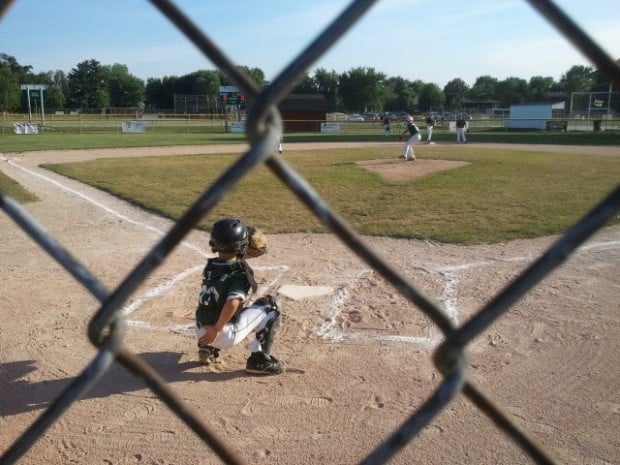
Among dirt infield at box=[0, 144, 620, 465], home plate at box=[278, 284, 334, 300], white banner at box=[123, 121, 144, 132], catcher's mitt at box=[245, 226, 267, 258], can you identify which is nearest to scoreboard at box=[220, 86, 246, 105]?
white banner at box=[123, 121, 144, 132]

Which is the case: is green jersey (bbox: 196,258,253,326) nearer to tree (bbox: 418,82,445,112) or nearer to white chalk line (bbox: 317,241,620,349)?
white chalk line (bbox: 317,241,620,349)

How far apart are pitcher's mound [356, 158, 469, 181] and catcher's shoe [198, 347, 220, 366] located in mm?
9601

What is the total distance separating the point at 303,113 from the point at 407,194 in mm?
31223

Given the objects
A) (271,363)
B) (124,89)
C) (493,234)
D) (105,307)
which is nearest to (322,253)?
(493,234)

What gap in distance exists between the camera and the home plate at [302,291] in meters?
5.00

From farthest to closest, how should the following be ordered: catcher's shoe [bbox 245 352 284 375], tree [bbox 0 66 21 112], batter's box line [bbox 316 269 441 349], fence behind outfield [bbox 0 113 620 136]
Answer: tree [bbox 0 66 21 112] → fence behind outfield [bbox 0 113 620 136] → batter's box line [bbox 316 269 441 349] → catcher's shoe [bbox 245 352 284 375]

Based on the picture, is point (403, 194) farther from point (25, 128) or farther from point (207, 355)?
point (25, 128)

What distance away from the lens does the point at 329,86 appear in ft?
248

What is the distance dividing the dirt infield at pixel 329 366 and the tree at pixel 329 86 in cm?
7003

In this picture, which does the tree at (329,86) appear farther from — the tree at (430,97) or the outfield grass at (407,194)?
the outfield grass at (407,194)

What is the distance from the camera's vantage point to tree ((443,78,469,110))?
96062 millimetres

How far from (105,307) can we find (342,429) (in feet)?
7.56

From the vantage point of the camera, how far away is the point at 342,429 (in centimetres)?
296

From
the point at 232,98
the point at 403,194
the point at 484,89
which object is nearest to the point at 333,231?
the point at 403,194
